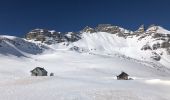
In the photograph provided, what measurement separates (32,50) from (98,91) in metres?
164

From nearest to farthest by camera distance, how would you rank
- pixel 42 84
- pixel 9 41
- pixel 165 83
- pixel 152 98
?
pixel 152 98, pixel 42 84, pixel 165 83, pixel 9 41

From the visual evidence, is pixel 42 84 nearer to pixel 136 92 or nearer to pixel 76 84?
pixel 76 84

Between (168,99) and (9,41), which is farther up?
(9,41)

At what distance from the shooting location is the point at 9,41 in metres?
194

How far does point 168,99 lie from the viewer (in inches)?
1329

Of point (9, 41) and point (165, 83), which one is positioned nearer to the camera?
point (165, 83)

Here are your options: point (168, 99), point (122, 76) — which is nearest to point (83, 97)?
point (168, 99)

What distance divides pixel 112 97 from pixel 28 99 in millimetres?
7471

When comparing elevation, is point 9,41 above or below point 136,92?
above

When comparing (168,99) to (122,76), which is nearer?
(168,99)

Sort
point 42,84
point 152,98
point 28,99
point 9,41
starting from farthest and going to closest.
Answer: point 9,41
point 42,84
point 152,98
point 28,99

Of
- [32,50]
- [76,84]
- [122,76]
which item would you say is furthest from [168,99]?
[32,50]

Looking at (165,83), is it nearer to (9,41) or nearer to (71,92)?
(71,92)

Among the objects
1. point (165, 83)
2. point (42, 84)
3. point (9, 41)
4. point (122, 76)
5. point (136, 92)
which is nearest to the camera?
point (136, 92)
